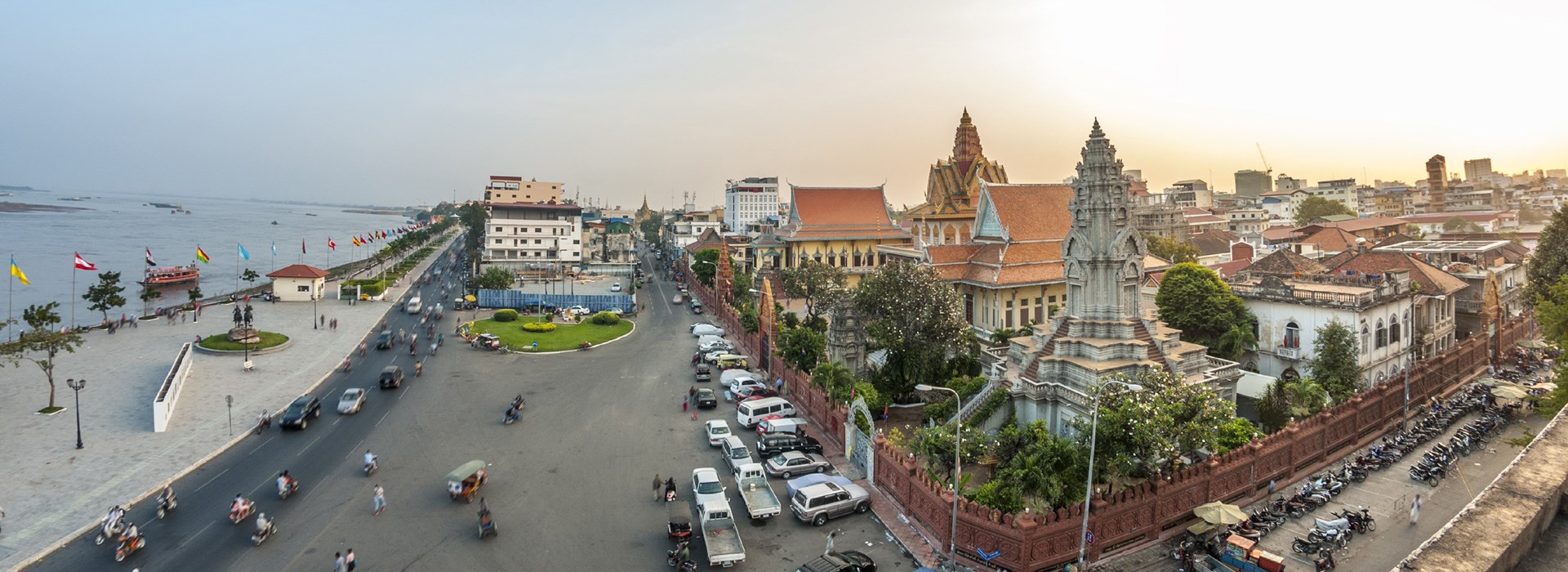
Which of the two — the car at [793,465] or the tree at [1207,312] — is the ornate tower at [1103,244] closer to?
the tree at [1207,312]

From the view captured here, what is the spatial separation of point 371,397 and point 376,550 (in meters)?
16.7

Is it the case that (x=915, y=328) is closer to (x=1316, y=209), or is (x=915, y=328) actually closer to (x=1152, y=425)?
(x=1152, y=425)

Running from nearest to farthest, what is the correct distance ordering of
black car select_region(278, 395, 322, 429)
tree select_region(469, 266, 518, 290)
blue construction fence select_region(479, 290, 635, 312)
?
1. black car select_region(278, 395, 322, 429)
2. blue construction fence select_region(479, 290, 635, 312)
3. tree select_region(469, 266, 518, 290)

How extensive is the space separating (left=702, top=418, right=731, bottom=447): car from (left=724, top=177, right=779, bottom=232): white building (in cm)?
11511

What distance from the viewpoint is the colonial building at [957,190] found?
5944 cm

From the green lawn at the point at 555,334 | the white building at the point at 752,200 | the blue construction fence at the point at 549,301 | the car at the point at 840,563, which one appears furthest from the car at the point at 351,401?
the white building at the point at 752,200

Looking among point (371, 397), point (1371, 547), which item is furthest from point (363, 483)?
point (1371, 547)

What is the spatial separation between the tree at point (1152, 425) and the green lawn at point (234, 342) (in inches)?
1694

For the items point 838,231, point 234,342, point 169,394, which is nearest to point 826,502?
point 169,394

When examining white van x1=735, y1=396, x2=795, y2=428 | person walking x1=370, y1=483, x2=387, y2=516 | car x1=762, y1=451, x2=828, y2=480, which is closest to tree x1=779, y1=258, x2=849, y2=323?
white van x1=735, y1=396, x2=795, y2=428

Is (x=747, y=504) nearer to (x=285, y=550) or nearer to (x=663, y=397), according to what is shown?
(x=285, y=550)

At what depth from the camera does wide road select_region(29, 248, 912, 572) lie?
17.9 metres

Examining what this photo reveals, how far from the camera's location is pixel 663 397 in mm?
33094

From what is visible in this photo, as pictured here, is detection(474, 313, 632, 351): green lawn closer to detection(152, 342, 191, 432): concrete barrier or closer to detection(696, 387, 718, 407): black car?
detection(152, 342, 191, 432): concrete barrier
